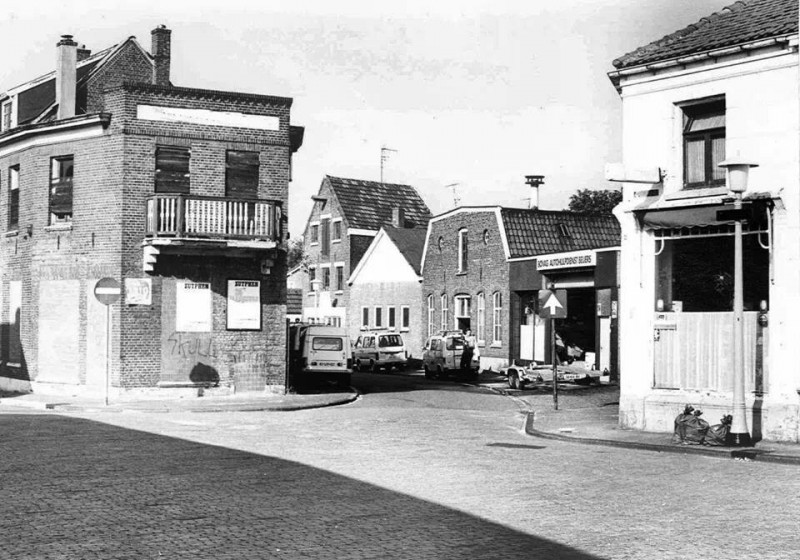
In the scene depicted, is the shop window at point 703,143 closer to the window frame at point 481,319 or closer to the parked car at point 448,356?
the parked car at point 448,356

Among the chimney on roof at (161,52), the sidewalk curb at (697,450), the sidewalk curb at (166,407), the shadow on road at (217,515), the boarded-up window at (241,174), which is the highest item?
the chimney on roof at (161,52)

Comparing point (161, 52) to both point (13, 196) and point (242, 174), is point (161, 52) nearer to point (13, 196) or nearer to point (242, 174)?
point (13, 196)

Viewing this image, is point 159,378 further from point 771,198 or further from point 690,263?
point 771,198

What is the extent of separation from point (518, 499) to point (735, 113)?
9430 millimetres

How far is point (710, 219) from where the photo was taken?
17.5m

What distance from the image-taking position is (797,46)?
16.6m

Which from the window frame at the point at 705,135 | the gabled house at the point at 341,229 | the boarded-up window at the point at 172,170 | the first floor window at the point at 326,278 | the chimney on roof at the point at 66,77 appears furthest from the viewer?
the first floor window at the point at 326,278

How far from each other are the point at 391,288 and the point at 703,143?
32.9 m

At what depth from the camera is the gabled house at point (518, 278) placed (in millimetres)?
35500

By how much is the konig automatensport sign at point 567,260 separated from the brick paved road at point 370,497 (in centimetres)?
1768

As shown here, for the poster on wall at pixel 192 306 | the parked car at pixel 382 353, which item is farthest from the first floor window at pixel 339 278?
the poster on wall at pixel 192 306

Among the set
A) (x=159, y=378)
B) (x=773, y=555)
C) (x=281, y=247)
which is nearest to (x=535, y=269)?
(x=281, y=247)

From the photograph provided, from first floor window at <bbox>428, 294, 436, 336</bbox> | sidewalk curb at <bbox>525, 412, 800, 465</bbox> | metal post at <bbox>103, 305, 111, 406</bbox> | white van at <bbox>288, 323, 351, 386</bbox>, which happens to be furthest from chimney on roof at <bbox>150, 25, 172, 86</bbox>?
sidewalk curb at <bbox>525, 412, 800, 465</bbox>

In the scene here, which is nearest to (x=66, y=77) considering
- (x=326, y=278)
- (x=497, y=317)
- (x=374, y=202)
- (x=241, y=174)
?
(x=241, y=174)
